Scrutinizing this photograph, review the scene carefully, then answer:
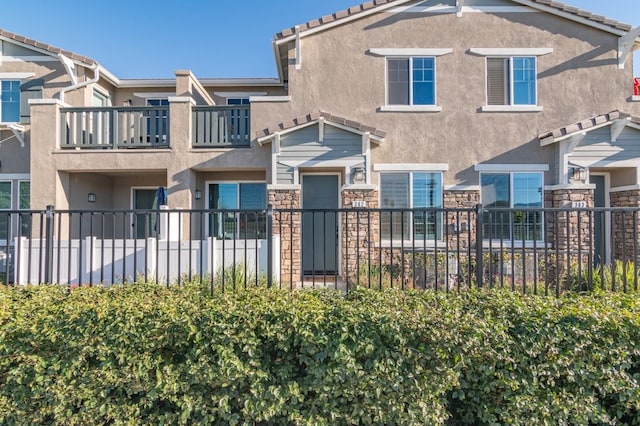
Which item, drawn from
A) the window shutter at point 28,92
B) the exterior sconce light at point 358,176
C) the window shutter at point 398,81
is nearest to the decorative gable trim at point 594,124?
the window shutter at point 398,81

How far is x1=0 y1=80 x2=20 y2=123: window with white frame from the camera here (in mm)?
11078

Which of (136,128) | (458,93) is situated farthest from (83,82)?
(458,93)

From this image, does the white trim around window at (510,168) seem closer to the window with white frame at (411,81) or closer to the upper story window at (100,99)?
the window with white frame at (411,81)

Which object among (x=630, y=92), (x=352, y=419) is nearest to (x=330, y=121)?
(x=352, y=419)

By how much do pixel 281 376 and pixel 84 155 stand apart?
937 cm

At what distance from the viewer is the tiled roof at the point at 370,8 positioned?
9.75 metres

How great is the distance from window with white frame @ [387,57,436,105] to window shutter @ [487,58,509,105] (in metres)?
1.55

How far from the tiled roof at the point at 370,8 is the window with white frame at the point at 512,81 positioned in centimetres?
153

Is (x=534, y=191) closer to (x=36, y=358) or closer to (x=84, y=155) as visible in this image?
(x=36, y=358)

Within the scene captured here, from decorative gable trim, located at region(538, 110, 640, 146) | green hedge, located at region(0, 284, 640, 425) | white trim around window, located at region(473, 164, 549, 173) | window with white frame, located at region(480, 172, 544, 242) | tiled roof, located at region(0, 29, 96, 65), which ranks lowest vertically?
green hedge, located at region(0, 284, 640, 425)

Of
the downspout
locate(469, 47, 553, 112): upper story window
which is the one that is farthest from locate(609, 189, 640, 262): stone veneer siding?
the downspout

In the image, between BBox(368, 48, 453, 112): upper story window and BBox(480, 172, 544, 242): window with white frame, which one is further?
BBox(368, 48, 453, 112): upper story window

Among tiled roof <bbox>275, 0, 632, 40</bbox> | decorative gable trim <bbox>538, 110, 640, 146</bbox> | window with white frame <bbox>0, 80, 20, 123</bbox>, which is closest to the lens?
decorative gable trim <bbox>538, 110, 640, 146</bbox>

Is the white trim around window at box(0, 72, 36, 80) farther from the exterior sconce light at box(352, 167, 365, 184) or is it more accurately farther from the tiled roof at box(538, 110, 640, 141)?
the tiled roof at box(538, 110, 640, 141)
